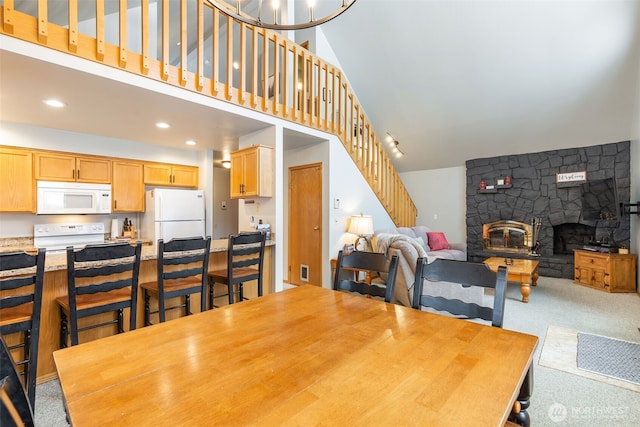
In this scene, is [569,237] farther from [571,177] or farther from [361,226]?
[361,226]

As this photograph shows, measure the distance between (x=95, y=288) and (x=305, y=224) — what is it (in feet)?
10.5

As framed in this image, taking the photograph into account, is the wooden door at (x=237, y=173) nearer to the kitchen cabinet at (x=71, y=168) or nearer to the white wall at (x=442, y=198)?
the kitchen cabinet at (x=71, y=168)

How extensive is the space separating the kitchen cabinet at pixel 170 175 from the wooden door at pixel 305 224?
5.57ft

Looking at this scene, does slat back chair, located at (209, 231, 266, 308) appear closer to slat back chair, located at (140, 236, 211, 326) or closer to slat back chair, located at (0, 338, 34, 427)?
slat back chair, located at (140, 236, 211, 326)

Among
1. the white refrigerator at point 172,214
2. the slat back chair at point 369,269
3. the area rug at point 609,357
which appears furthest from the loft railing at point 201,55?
the area rug at point 609,357

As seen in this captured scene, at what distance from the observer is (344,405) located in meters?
0.79

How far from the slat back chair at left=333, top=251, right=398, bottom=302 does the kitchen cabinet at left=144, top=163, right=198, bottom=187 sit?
13.2ft

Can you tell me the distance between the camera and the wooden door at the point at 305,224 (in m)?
4.69

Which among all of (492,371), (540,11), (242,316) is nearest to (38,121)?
(242,316)

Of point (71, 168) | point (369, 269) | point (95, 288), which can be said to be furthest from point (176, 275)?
point (71, 168)

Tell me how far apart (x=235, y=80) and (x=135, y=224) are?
3836mm

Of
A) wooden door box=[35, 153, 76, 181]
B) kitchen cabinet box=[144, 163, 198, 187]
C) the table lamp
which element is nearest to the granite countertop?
wooden door box=[35, 153, 76, 181]

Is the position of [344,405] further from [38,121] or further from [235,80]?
[235,80]

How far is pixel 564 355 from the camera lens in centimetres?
258
